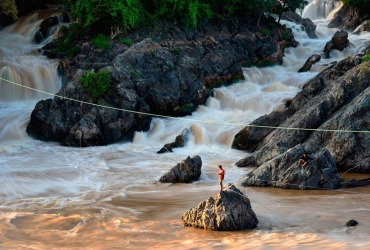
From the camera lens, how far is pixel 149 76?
27125mm

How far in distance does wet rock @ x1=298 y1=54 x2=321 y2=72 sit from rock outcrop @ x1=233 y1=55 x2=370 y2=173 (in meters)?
9.92

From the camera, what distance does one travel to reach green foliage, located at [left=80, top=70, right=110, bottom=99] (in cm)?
2480

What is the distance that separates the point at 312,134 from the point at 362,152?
190 cm

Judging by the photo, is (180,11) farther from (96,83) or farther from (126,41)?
(96,83)

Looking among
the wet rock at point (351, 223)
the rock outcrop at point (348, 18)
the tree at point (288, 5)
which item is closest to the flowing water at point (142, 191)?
the wet rock at point (351, 223)

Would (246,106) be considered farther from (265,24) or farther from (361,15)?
(361,15)

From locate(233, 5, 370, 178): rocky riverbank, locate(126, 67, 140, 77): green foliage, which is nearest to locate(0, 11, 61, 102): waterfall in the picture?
locate(126, 67, 140, 77): green foliage

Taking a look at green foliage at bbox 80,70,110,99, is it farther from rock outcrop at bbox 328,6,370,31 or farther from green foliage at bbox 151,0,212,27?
rock outcrop at bbox 328,6,370,31

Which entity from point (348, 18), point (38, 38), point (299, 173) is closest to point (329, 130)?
point (299, 173)

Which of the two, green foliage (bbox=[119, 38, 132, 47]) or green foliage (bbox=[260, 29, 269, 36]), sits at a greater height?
green foliage (bbox=[260, 29, 269, 36])

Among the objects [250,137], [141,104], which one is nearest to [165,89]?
[141,104]

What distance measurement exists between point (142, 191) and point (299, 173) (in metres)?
4.58

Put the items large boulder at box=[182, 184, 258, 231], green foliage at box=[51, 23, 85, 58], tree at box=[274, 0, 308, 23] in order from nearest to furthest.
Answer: large boulder at box=[182, 184, 258, 231] → green foliage at box=[51, 23, 85, 58] → tree at box=[274, 0, 308, 23]

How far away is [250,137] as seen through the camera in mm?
22266
